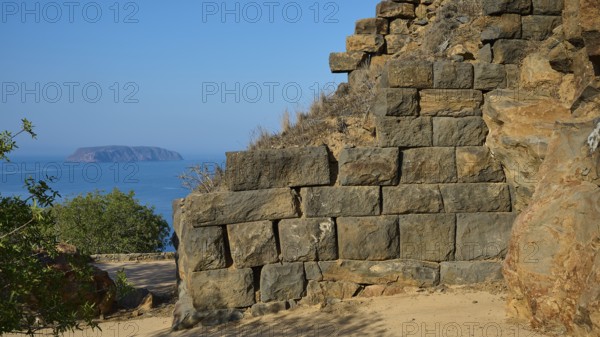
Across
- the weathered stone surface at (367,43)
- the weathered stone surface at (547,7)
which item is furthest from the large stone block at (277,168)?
the weathered stone surface at (367,43)

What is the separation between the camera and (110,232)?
19.2 m

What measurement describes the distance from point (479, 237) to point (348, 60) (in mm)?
5447

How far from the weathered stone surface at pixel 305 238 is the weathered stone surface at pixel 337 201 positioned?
0.12 meters

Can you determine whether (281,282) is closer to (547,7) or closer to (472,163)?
(472,163)

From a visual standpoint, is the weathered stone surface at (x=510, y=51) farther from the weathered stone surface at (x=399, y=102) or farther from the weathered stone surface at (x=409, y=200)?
the weathered stone surface at (x=409, y=200)

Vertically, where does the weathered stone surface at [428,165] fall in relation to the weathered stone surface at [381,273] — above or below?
above

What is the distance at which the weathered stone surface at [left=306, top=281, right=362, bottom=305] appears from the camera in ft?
28.5

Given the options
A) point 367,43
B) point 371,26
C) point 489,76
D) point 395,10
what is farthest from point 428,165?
point 395,10

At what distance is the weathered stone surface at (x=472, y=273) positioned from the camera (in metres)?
8.78

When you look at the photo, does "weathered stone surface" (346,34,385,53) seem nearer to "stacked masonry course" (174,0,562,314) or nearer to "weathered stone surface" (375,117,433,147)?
"stacked masonry course" (174,0,562,314)

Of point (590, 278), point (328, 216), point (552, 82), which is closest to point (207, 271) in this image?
point (328, 216)

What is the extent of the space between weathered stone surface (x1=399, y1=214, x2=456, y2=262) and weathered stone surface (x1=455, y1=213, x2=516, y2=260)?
0.12 meters

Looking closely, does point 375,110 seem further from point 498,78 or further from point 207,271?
point 207,271

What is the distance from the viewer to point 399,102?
29.0 ft
